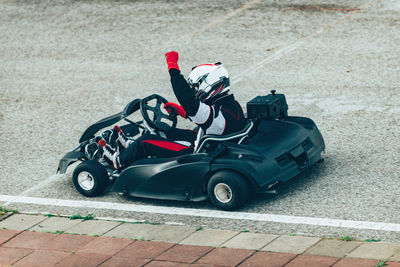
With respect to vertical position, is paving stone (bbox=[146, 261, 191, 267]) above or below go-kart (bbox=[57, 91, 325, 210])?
below

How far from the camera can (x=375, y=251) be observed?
5820 mm

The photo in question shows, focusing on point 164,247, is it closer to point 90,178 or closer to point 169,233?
point 169,233

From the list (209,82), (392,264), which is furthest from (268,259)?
(209,82)

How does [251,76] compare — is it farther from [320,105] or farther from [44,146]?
[44,146]

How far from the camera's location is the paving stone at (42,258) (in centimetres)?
624

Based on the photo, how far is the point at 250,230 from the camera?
6.56m

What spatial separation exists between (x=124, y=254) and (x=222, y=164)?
128cm

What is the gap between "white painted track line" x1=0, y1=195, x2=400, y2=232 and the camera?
643 cm

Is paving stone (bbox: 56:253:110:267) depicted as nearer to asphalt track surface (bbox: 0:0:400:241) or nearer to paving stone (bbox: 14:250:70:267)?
paving stone (bbox: 14:250:70:267)

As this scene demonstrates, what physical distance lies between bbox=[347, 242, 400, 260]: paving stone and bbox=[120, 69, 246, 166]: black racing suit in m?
1.92

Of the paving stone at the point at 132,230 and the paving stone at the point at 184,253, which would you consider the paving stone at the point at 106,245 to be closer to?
the paving stone at the point at 132,230

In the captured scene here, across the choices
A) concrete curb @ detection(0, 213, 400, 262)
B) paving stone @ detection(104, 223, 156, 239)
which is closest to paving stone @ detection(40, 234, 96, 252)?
concrete curb @ detection(0, 213, 400, 262)

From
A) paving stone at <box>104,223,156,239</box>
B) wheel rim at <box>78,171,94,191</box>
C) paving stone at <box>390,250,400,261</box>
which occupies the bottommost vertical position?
paving stone at <box>390,250,400,261</box>

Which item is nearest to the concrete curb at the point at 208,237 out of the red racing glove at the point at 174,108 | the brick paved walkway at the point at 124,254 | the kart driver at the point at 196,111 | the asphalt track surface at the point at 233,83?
the brick paved walkway at the point at 124,254
